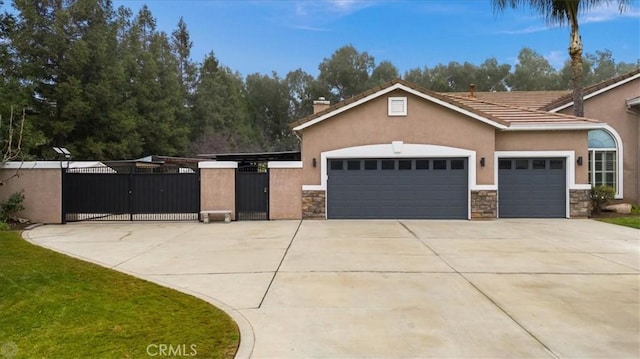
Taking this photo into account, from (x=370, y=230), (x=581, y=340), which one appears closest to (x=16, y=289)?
(x=581, y=340)

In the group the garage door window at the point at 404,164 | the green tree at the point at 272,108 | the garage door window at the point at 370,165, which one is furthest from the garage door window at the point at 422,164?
the green tree at the point at 272,108

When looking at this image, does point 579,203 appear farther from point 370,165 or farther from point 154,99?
point 154,99

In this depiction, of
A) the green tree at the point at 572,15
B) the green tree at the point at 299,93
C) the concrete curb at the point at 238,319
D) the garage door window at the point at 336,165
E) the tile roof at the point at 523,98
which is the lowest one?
the concrete curb at the point at 238,319

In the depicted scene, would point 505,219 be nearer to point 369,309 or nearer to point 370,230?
point 370,230

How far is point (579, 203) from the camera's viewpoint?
14867 millimetres

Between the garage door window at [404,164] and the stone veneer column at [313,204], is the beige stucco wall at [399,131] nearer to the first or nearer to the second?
the stone veneer column at [313,204]

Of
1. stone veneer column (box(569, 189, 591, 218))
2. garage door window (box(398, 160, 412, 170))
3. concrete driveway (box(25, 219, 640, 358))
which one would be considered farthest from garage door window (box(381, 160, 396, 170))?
stone veneer column (box(569, 189, 591, 218))

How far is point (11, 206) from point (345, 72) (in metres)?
37.3

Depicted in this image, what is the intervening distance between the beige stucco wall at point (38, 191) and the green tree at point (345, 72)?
1383 inches

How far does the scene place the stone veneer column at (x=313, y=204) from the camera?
1494cm

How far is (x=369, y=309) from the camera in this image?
5293 millimetres

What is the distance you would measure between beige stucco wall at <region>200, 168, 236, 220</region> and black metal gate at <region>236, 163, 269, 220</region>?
0.80ft

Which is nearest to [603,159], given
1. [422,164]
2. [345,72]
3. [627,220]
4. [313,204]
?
[627,220]

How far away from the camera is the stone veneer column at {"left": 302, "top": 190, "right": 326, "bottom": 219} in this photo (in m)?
14.9
